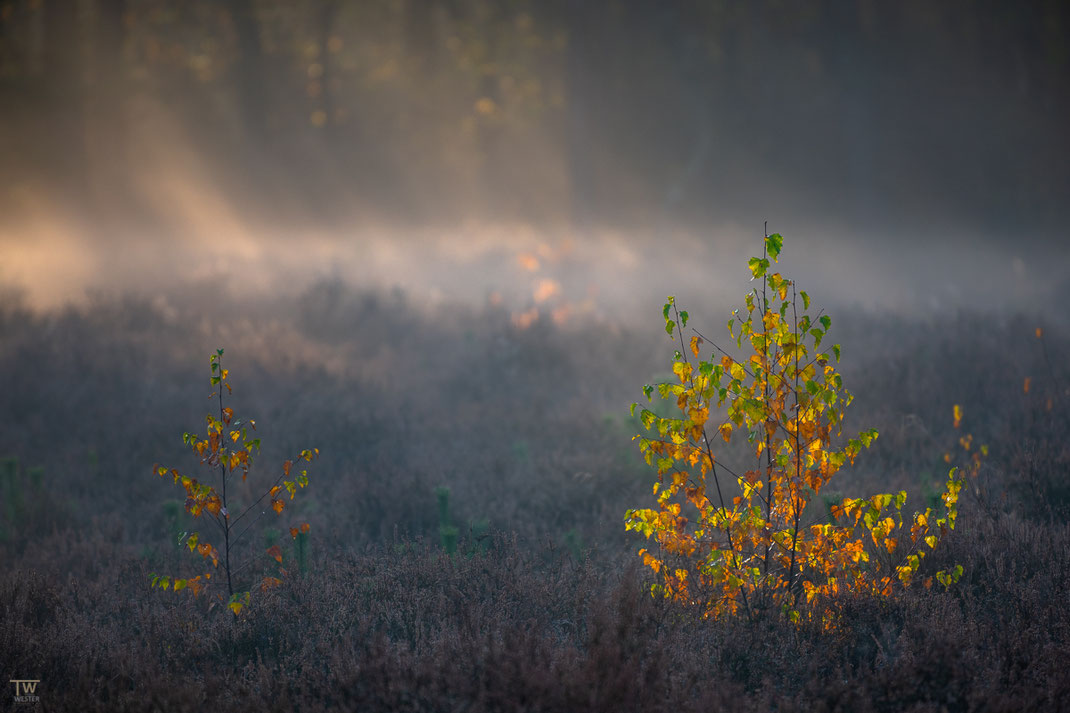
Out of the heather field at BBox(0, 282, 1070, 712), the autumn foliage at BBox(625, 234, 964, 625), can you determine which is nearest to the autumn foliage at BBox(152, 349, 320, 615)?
the heather field at BBox(0, 282, 1070, 712)

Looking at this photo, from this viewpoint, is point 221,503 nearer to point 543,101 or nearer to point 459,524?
point 459,524

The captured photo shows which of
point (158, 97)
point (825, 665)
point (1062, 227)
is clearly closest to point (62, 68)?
point (158, 97)

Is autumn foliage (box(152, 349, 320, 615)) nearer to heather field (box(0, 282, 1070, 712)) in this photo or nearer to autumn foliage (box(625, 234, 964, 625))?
heather field (box(0, 282, 1070, 712))

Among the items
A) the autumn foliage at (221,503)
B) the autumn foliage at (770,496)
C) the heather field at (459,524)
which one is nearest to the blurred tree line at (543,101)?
the heather field at (459,524)

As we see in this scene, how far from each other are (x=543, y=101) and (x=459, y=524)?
1996cm

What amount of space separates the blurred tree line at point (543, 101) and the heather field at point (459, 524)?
41.4 ft

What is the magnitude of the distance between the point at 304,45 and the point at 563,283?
1432cm

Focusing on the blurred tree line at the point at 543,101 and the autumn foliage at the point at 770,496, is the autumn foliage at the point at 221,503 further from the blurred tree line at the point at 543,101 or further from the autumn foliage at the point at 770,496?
the blurred tree line at the point at 543,101

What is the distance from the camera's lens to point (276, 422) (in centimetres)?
743

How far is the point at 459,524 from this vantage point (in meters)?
5.61

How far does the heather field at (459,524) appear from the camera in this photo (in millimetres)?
3191

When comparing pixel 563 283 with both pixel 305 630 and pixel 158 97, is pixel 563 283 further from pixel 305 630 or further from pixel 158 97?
pixel 158 97

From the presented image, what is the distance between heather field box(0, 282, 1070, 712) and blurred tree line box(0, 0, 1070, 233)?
12.6 metres

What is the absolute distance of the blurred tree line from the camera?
2173 centimetres
